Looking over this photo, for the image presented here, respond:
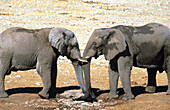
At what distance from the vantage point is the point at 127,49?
30.8 ft

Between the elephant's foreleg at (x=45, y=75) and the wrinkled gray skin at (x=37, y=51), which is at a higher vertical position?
the wrinkled gray skin at (x=37, y=51)

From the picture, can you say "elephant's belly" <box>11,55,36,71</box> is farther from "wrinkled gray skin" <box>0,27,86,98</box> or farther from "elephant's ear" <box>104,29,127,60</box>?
"elephant's ear" <box>104,29,127,60</box>

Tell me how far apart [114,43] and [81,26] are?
40.1 ft

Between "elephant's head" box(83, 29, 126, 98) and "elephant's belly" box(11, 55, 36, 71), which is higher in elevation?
"elephant's head" box(83, 29, 126, 98)

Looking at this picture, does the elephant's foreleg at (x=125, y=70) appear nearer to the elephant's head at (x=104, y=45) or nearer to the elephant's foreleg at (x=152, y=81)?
the elephant's head at (x=104, y=45)

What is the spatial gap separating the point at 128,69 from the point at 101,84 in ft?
8.22

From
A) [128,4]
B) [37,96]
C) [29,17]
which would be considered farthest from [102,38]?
[128,4]

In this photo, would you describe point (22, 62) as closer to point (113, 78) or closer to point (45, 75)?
point (45, 75)

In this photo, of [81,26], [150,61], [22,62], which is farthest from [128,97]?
[81,26]

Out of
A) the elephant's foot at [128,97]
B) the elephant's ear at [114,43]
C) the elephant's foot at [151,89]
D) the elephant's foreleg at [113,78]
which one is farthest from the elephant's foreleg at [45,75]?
the elephant's foot at [151,89]

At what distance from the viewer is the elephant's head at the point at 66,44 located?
9.14 m

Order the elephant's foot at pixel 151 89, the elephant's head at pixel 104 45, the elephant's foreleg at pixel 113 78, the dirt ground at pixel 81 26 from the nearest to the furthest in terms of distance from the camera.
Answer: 1. the dirt ground at pixel 81 26
2. the elephant's head at pixel 104 45
3. the elephant's foreleg at pixel 113 78
4. the elephant's foot at pixel 151 89

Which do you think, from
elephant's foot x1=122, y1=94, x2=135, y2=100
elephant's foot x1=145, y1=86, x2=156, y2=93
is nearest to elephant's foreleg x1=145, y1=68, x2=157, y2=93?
elephant's foot x1=145, y1=86, x2=156, y2=93

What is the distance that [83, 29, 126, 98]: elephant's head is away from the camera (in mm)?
9234
